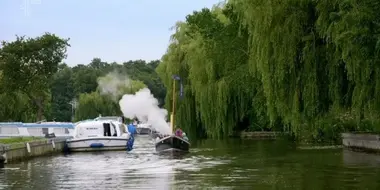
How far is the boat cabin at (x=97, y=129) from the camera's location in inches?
1556

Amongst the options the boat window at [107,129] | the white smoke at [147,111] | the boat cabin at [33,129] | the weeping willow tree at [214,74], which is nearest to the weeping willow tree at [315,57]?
the weeping willow tree at [214,74]

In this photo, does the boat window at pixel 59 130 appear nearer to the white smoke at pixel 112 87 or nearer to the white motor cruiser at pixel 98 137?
the white motor cruiser at pixel 98 137

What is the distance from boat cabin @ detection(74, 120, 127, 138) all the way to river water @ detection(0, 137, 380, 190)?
11599mm

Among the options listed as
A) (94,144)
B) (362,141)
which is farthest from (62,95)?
(362,141)

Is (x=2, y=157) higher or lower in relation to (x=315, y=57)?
lower

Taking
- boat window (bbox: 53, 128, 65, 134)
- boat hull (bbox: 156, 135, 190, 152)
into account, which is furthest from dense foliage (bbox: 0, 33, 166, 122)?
boat hull (bbox: 156, 135, 190, 152)

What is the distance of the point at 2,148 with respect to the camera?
25016 millimetres

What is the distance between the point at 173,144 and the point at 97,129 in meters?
8.47

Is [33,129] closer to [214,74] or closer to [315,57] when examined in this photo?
[214,74]

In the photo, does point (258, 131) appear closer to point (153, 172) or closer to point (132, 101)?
point (132, 101)

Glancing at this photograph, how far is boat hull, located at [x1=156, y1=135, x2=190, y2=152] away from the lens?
33.0 meters

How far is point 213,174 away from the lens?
2011cm

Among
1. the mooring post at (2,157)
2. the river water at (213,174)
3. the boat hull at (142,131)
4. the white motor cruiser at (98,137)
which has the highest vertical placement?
the boat hull at (142,131)

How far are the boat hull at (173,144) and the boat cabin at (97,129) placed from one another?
7.05m
